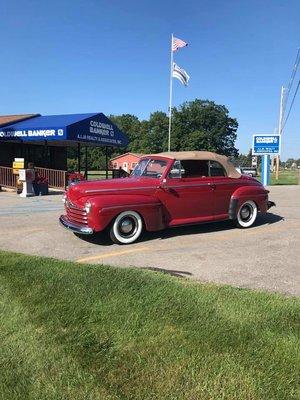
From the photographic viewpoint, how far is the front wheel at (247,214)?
9.73m

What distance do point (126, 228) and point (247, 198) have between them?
10.7 ft

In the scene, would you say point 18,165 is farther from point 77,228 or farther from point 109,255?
point 109,255

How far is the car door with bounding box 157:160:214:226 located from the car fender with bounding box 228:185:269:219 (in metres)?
0.59

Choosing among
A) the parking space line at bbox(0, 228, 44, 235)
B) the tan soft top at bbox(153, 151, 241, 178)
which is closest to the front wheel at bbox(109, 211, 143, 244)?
the tan soft top at bbox(153, 151, 241, 178)

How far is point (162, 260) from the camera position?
21.8ft

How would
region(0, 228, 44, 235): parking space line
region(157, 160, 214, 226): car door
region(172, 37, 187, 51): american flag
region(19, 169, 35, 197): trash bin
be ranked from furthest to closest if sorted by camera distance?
region(172, 37, 187, 51): american flag → region(19, 169, 35, 197): trash bin → region(0, 228, 44, 235): parking space line → region(157, 160, 214, 226): car door

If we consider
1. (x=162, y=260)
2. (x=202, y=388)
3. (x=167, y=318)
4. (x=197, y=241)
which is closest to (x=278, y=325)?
(x=167, y=318)

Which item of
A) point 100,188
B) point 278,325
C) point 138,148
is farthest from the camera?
point 138,148

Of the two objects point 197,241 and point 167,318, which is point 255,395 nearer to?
point 167,318

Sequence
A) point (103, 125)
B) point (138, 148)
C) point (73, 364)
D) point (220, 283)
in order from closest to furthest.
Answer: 1. point (73, 364)
2. point (220, 283)
3. point (103, 125)
4. point (138, 148)

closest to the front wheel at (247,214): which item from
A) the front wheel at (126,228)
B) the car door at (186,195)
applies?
the car door at (186,195)

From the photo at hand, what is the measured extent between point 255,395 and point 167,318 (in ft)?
4.34

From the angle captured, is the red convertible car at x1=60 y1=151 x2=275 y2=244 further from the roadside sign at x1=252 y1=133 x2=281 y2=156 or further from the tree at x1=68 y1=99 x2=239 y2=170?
the tree at x1=68 y1=99 x2=239 y2=170

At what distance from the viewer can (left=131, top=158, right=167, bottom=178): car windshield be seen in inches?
343
